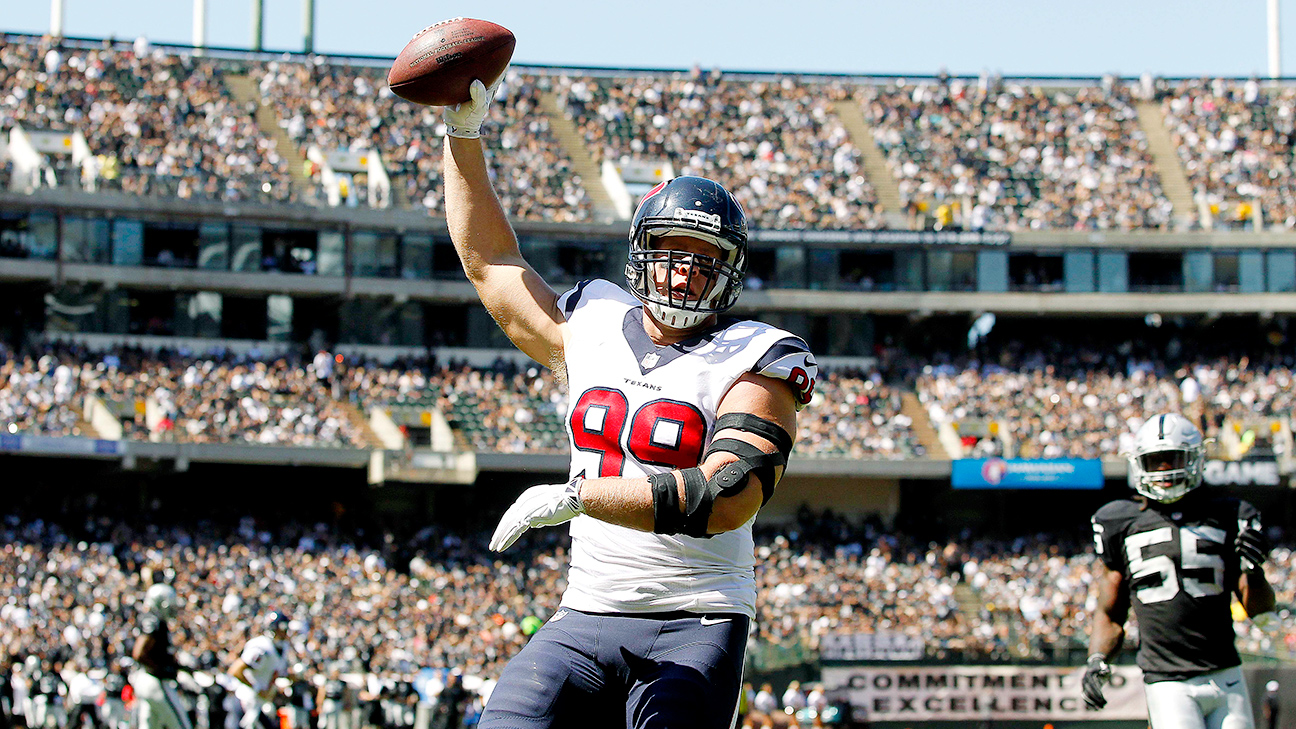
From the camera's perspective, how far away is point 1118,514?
21.8 feet

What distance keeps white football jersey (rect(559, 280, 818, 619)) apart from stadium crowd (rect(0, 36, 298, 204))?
29176mm

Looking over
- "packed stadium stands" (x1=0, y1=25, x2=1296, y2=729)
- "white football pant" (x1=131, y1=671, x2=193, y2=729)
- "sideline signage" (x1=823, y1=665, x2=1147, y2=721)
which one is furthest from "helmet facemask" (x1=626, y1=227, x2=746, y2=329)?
"packed stadium stands" (x1=0, y1=25, x2=1296, y2=729)

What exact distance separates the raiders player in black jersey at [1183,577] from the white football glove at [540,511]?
3.75 metres

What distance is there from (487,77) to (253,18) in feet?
121

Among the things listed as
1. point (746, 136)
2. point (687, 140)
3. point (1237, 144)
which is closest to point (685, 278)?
point (687, 140)

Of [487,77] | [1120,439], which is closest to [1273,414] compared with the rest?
[1120,439]

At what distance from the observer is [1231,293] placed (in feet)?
112

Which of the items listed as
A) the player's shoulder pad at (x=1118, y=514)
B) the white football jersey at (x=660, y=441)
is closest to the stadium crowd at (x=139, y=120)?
the player's shoulder pad at (x=1118, y=514)

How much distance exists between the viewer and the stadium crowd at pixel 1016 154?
34406 mm

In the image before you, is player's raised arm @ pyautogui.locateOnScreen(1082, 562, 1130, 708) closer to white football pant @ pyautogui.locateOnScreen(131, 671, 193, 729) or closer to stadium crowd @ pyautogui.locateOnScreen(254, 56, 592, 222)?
white football pant @ pyautogui.locateOnScreen(131, 671, 193, 729)

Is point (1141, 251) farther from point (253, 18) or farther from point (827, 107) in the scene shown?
point (253, 18)

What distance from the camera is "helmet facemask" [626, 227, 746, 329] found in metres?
3.88

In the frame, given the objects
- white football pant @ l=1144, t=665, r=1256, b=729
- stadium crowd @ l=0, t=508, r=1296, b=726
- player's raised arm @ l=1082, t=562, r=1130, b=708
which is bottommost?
stadium crowd @ l=0, t=508, r=1296, b=726

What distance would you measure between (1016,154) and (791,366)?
110 feet
